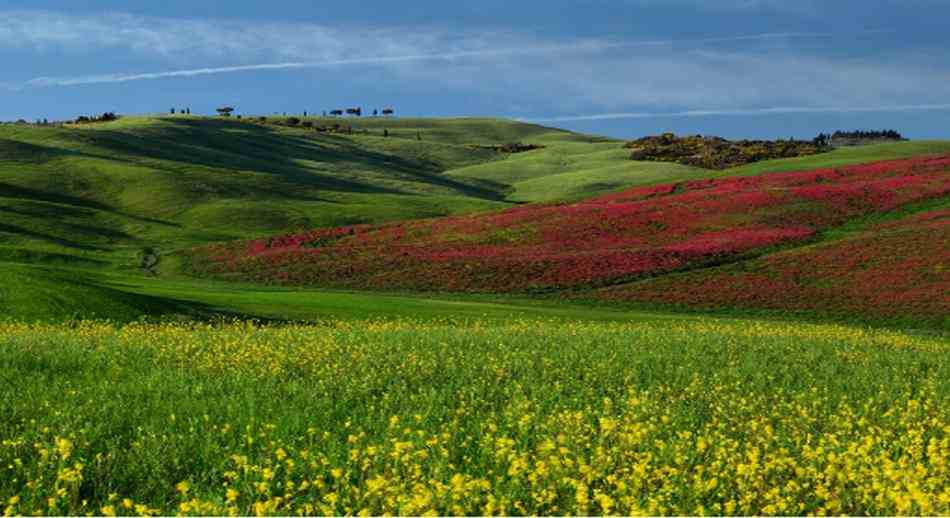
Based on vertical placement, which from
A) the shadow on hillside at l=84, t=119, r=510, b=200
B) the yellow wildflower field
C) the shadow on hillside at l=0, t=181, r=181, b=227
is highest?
the shadow on hillside at l=84, t=119, r=510, b=200

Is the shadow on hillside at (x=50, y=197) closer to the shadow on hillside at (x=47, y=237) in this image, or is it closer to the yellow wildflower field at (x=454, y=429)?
the shadow on hillside at (x=47, y=237)

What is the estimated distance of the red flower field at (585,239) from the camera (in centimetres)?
6481

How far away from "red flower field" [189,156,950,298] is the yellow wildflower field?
1590 inches

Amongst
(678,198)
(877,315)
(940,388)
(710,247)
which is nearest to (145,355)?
(940,388)

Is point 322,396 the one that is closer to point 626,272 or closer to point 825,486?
point 825,486

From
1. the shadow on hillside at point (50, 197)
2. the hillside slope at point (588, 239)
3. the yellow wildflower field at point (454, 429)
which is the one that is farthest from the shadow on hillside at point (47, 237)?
the yellow wildflower field at point (454, 429)

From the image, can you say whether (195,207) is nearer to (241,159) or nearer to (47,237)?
(47,237)

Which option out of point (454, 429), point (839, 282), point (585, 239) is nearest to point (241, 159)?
point (585, 239)

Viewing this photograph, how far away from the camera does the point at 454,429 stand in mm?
12766

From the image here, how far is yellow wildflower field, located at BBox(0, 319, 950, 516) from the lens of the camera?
991cm

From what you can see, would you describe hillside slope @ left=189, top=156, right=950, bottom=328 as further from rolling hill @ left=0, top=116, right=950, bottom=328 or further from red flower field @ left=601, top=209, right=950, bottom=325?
red flower field @ left=601, top=209, right=950, bottom=325

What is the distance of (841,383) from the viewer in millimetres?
19344

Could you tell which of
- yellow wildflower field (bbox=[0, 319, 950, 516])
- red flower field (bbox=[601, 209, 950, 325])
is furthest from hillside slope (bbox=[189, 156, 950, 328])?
yellow wildflower field (bbox=[0, 319, 950, 516])

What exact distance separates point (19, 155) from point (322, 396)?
138656 mm
